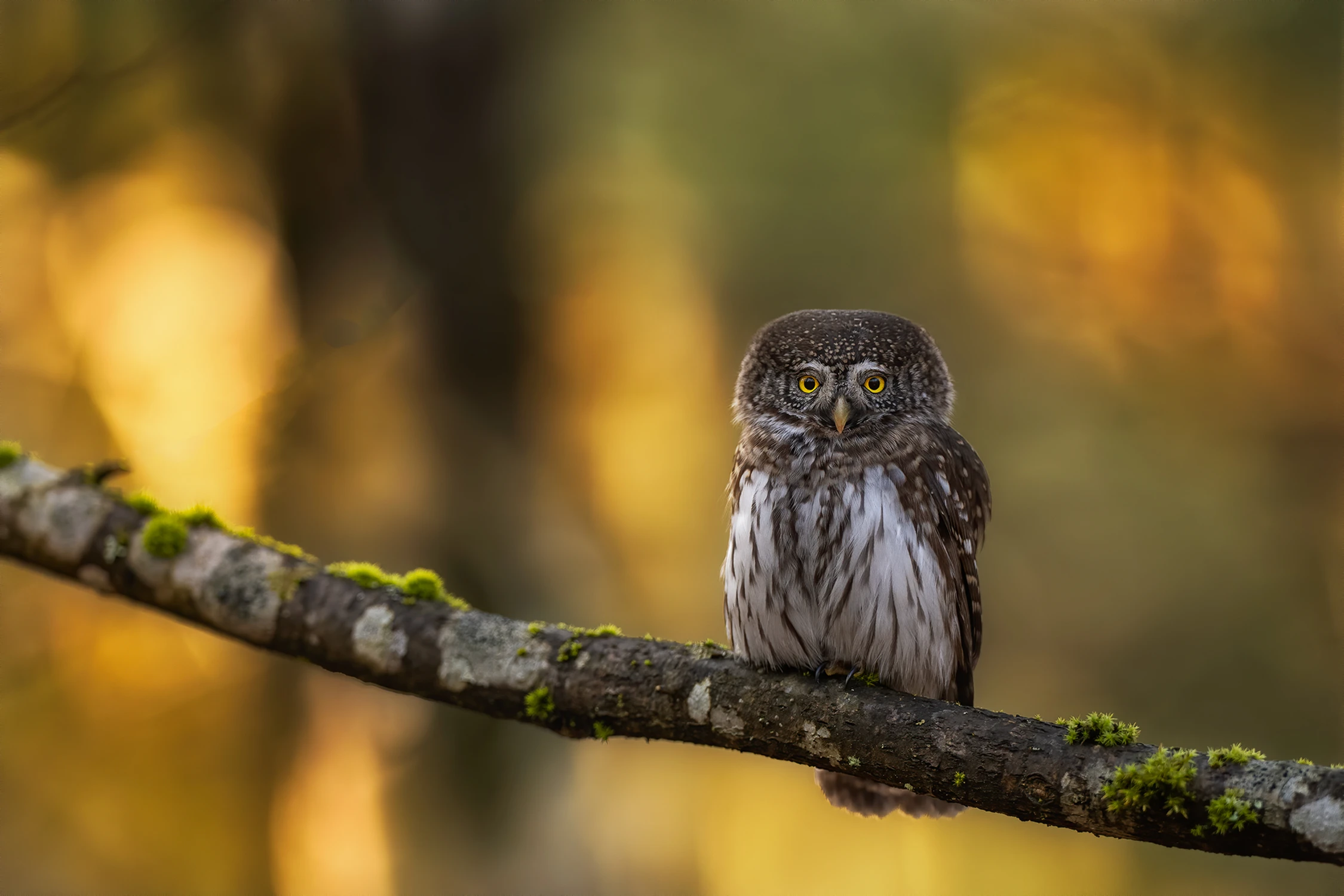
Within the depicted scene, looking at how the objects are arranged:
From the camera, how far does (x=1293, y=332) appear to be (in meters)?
7.92

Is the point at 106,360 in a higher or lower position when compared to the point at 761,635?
higher

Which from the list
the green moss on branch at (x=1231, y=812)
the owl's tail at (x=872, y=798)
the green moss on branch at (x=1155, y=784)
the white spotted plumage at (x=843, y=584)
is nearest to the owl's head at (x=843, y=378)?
the white spotted plumage at (x=843, y=584)

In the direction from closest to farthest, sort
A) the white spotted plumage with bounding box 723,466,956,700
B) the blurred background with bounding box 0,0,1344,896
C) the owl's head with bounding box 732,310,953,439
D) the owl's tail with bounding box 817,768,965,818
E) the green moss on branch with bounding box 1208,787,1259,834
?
the green moss on branch with bounding box 1208,787,1259,834
the white spotted plumage with bounding box 723,466,956,700
the owl's head with bounding box 732,310,953,439
the owl's tail with bounding box 817,768,965,818
the blurred background with bounding box 0,0,1344,896

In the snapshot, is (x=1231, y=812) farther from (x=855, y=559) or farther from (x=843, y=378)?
(x=843, y=378)

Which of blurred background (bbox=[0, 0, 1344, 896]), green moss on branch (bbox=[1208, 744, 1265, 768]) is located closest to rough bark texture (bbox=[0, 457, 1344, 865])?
green moss on branch (bbox=[1208, 744, 1265, 768])

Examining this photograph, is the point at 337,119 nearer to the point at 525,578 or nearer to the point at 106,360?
the point at 106,360

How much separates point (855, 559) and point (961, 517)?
19.0 inches

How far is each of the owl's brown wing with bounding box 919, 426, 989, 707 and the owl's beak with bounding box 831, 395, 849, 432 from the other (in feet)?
0.90

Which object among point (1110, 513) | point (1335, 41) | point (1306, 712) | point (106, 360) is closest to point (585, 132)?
point (106, 360)

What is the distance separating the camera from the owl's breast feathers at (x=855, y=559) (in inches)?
122

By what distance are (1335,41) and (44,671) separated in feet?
34.2

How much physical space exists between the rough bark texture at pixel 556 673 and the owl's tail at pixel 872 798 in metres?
0.91

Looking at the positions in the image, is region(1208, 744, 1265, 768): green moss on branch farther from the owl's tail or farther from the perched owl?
the owl's tail

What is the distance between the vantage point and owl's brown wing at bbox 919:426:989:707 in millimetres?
3307
